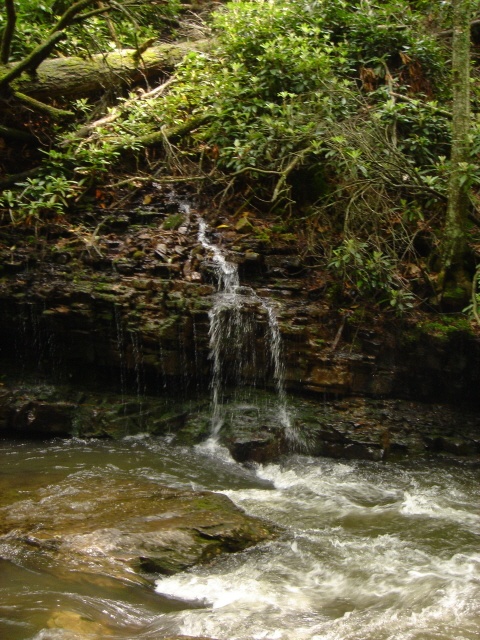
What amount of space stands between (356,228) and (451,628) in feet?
17.4

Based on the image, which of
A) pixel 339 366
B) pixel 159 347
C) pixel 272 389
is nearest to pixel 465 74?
pixel 339 366

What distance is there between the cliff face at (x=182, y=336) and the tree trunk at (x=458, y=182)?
1.81 feet

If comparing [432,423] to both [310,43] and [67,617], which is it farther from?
[310,43]

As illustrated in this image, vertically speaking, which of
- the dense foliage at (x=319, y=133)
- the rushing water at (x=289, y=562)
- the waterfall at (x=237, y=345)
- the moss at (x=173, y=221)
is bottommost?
the rushing water at (x=289, y=562)

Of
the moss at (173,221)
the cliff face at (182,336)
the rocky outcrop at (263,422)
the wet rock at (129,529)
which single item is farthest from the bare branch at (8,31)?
the wet rock at (129,529)

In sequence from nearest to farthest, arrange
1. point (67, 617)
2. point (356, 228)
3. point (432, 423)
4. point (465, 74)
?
point (67, 617), point (432, 423), point (465, 74), point (356, 228)

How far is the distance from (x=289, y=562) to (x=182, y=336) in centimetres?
336

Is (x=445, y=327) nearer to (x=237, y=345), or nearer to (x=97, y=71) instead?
(x=237, y=345)

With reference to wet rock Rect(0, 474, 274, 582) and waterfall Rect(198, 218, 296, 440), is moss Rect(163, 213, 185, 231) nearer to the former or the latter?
waterfall Rect(198, 218, 296, 440)

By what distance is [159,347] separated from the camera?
694 cm

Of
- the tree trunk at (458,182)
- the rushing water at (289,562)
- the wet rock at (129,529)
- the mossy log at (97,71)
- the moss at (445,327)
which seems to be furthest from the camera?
the mossy log at (97,71)

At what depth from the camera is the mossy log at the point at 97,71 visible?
28.5ft

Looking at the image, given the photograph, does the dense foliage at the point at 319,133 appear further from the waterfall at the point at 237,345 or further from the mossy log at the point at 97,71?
the waterfall at the point at 237,345

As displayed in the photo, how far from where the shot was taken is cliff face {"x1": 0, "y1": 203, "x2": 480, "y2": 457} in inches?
271
